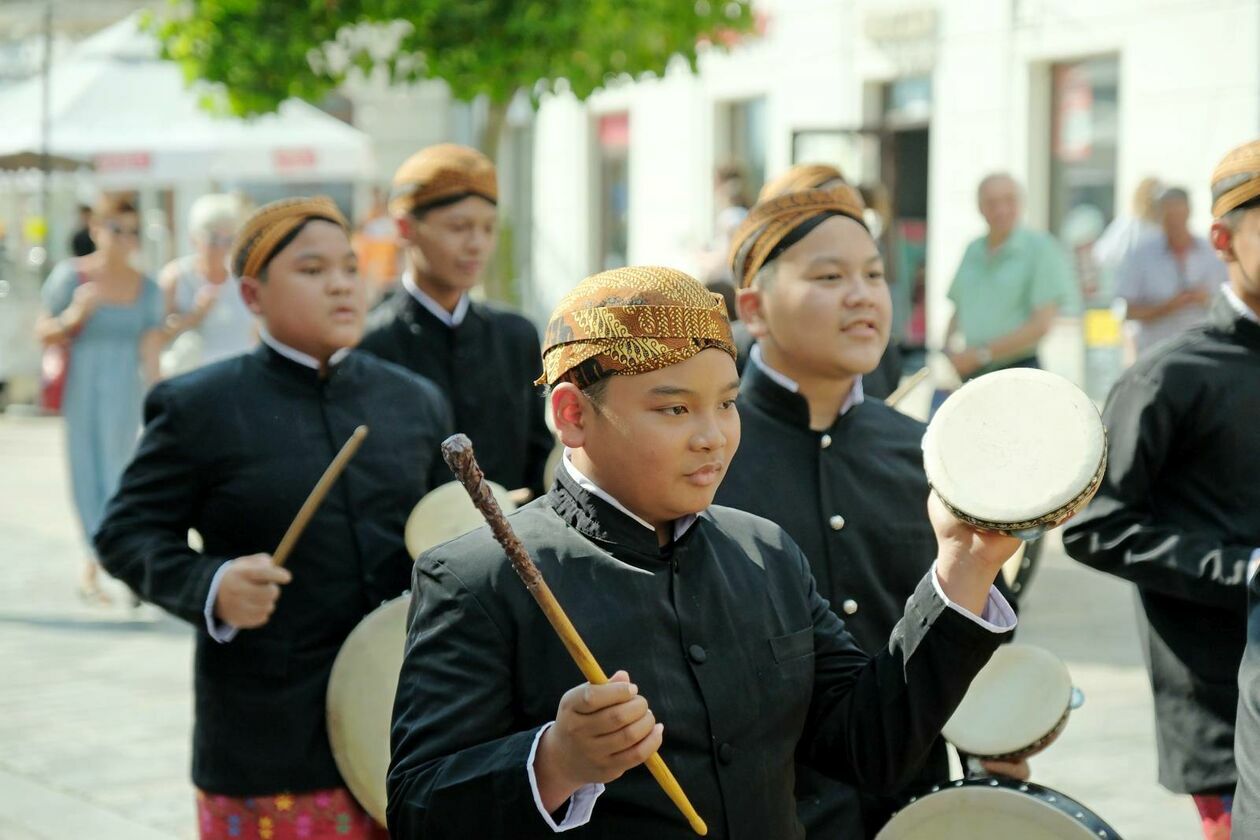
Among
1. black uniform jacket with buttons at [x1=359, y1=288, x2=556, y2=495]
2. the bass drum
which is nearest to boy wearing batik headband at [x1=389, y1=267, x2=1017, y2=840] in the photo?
the bass drum

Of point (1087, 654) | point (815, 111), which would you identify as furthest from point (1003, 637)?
point (815, 111)

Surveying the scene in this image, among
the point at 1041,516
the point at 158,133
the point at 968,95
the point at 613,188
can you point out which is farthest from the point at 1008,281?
the point at 613,188

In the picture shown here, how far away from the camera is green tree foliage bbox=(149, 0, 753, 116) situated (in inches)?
484

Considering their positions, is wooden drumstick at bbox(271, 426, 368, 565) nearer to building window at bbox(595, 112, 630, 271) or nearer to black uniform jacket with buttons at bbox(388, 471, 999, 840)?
black uniform jacket with buttons at bbox(388, 471, 999, 840)

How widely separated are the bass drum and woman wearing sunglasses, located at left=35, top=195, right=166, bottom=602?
7.79 metres

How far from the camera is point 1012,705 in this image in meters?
3.72

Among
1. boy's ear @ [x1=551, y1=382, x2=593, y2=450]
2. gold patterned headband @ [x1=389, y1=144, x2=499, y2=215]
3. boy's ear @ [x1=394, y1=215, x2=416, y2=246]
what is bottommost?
boy's ear @ [x1=551, y1=382, x2=593, y2=450]

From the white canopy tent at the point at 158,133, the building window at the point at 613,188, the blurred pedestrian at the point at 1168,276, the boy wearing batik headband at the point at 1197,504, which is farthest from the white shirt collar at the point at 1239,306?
the building window at the point at 613,188

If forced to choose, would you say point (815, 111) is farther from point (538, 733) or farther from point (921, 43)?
point (538, 733)

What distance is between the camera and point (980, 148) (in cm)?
1853

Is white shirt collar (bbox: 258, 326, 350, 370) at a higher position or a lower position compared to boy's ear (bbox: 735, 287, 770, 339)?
lower

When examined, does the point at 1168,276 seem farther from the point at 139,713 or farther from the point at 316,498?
the point at 316,498

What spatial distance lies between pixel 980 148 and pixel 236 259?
574 inches

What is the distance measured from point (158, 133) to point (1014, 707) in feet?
47.9
